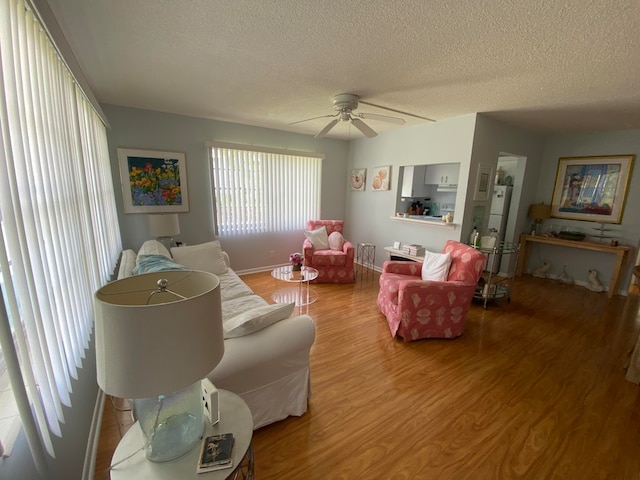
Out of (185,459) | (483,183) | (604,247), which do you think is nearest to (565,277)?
(604,247)

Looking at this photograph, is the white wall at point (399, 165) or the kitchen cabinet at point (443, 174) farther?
the kitchen cabinet at point (443, 174)

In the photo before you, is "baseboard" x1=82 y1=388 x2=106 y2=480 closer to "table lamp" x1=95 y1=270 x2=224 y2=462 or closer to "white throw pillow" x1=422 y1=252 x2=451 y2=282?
"table lamp" x1=95 y1=270 x2=224 y2=462

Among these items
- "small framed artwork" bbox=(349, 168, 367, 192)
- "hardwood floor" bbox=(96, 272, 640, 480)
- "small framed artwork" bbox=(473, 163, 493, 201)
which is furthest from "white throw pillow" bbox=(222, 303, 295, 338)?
"small framed artwork" bbox=(349, 168, 367, 192)

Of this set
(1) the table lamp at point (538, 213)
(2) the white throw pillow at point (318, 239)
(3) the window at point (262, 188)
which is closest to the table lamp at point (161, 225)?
(3) the window at point (262, 188)

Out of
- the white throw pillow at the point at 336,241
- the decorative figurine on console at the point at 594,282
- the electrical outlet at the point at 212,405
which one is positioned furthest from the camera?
the white throw pillow at the point at 336,241

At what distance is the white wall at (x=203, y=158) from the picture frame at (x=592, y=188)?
381 cm

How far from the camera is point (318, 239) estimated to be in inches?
179

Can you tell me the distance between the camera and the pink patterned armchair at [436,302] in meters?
2.62

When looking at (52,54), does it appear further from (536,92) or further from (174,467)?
(536,92)

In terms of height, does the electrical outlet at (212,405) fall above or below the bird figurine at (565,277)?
above

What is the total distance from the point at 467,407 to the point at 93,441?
239cm

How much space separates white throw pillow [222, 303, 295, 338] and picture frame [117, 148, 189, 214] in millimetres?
3015

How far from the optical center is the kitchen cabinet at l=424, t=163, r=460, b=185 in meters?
4.95

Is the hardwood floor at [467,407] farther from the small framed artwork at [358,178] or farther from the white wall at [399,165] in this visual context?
the small framed artwork at [358,178]
